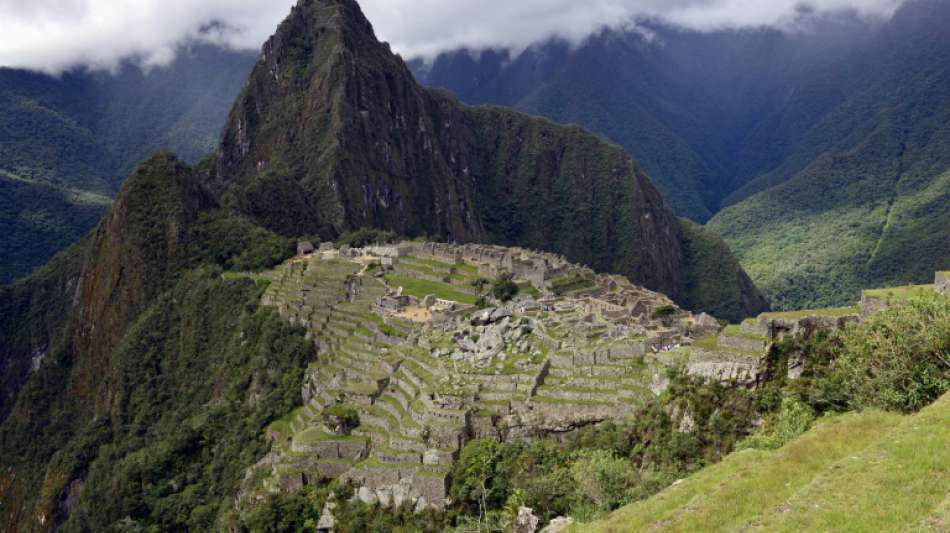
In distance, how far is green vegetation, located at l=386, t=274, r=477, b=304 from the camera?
66.9 metres

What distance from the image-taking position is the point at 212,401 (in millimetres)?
72625

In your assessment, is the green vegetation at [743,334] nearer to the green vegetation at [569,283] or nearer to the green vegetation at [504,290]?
the green vegetation at [504,290]

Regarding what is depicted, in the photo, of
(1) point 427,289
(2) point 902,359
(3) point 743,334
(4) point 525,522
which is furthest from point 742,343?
(1) point 427,289

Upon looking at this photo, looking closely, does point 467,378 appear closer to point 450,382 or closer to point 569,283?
point 450,382

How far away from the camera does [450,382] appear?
3828 centimetres

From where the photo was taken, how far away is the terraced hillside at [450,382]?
34.6 metres

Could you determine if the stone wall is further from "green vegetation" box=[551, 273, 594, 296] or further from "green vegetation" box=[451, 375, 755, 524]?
"green vegetation" box=[551, 273, 594, 296]

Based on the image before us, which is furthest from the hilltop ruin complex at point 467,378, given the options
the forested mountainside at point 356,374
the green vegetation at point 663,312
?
the green vegetation at point 663,312

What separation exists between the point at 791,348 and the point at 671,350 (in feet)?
21.3

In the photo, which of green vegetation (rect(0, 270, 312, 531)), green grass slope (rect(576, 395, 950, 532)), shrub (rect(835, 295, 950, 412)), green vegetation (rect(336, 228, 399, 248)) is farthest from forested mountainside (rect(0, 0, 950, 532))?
green grass slope (rect(576, 395, 950, 532))

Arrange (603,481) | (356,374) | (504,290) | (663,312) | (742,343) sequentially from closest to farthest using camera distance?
(603,481) → (742,343) → (356,374) → (663,312) → (504,290)

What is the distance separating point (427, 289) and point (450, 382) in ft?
106

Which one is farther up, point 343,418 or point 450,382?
point 450,382

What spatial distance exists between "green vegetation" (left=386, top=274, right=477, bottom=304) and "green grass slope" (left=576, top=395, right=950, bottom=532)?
42.6m
